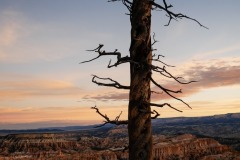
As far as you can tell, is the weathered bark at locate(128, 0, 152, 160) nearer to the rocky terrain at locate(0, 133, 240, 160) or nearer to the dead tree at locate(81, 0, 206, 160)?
the dead tree at locate(81, 0, 206, 160)

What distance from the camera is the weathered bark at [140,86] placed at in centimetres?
542

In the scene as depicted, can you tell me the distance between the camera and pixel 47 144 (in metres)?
167

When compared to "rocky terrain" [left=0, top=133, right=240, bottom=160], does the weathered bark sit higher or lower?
higher

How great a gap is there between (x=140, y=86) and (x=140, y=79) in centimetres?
10

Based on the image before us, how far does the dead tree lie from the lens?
543 centimetres

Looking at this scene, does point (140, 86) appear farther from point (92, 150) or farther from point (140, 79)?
point (92, 150)

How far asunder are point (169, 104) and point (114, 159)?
4940 inches

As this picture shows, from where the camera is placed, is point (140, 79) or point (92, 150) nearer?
point (140, 79)

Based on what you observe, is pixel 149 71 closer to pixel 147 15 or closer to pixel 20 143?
pixel 147 15

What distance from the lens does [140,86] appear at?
5539 mm

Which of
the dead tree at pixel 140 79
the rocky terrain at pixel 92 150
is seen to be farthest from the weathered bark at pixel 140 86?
the rocky terrain at pixel 92 150

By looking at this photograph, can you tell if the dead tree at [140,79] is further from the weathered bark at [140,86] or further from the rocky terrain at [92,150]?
the rocky terrain at [92,150]

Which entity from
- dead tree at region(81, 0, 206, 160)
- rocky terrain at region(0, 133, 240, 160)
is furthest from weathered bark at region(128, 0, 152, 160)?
rocky terrain at region(0, 133, 240, 160)

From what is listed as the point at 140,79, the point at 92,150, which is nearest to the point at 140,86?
the point at 140,79
